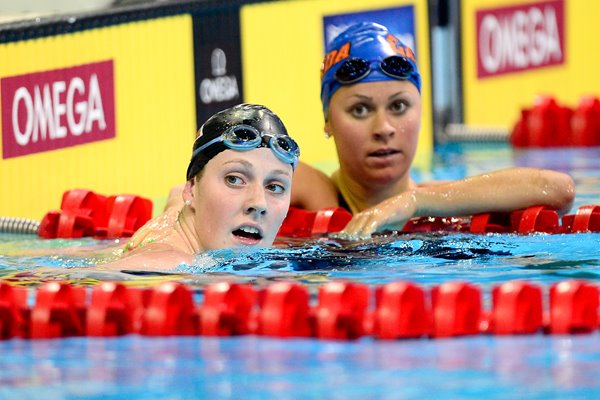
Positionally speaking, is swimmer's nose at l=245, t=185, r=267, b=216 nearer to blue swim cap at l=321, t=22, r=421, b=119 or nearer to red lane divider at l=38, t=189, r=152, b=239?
blue swim cap at l=321, t=22, r=421, b=119

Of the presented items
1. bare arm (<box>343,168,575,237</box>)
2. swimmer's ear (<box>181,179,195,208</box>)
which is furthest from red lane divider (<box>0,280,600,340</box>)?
bare arm (<box>343,168,575,237</box>)

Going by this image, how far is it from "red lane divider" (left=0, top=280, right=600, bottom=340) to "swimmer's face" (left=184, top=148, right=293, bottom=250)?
0.56m

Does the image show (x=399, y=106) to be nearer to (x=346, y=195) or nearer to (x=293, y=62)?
(x=346, y=195)

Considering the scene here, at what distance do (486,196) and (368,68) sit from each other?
2.31ft

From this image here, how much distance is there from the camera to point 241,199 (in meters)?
4.29

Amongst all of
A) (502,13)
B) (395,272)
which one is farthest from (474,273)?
(502,13)

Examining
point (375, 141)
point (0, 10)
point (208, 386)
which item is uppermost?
point (0, 10)

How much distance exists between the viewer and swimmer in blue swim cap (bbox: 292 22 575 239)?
548 centimetres

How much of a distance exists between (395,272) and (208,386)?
1505 millimetres

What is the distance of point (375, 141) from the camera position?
5.48 metres

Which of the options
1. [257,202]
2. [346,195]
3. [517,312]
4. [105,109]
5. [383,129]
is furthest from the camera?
[105,109]

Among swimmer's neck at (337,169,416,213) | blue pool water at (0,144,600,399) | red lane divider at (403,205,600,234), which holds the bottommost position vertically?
blue pool water at (0,144,600,399)

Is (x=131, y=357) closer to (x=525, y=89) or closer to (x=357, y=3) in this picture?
(x=357, y=3)

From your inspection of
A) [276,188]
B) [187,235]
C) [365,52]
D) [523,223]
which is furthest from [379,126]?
[187,235]
